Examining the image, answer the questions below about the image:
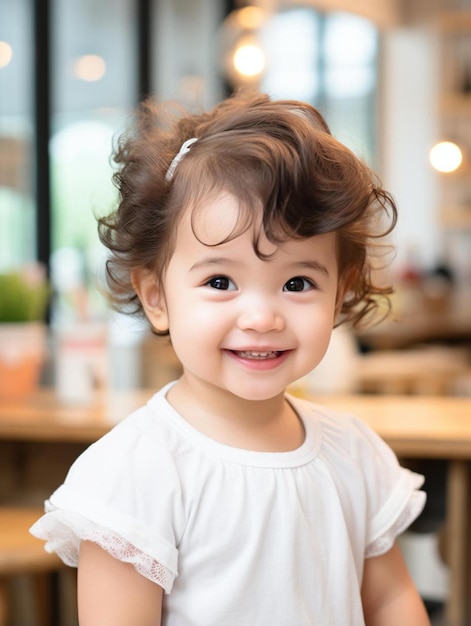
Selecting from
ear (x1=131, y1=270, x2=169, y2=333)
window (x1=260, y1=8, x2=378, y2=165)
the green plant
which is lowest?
the green plant

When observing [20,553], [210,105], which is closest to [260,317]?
[20,553]

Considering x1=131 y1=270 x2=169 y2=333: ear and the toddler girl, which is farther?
x1=131 y1=270 x2=169 y2=333: ear

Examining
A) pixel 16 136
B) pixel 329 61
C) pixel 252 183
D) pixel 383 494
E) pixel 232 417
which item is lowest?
pixel 383 494

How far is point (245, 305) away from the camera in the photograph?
1081 mm

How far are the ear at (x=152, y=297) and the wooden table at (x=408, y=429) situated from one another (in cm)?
95

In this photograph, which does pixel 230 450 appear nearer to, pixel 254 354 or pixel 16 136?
pixel 254 354

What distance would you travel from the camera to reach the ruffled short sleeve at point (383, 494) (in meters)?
1.27

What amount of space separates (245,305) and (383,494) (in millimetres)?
368

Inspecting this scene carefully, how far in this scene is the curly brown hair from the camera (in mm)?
1073

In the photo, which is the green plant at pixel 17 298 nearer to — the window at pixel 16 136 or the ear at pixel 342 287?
the ear at pixel 342 287

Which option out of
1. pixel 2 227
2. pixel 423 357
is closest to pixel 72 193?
pixel 2 227

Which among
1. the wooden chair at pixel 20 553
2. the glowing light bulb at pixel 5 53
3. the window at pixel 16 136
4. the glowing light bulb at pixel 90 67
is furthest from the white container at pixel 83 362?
the glowing light bulb at pixel 90 67

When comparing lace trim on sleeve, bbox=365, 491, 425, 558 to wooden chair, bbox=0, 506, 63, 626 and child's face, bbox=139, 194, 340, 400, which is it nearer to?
child's face, bbox=139, 194, 340, 400

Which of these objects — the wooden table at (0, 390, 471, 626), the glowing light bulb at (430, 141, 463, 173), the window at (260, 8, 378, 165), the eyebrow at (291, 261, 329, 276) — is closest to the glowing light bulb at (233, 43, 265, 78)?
the glowing light bulb at (430, 141, 463, 173)
